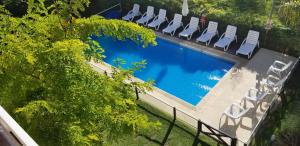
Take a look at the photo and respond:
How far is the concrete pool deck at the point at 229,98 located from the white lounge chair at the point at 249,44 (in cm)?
35

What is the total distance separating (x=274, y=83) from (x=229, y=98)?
6.30 feet

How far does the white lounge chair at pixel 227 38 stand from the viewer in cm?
1742

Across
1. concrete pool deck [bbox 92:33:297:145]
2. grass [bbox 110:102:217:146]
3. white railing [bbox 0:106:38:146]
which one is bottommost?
grass [bbox 110:102:217:146]

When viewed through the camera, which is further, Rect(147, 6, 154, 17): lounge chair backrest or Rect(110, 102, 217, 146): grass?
Rect(147, 6, 154, 17): lounge chair backrest

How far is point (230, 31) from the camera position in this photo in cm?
1775

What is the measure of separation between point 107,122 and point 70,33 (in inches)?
99.5

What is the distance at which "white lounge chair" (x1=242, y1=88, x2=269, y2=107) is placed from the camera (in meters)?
13.1

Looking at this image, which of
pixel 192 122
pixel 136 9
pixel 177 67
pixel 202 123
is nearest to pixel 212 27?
pixel 177 67

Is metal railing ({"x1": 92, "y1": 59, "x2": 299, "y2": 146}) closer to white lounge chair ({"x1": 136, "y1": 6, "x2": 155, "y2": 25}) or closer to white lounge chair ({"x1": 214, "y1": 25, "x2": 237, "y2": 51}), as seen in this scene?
white lounge chair ({"x1": 214, "y1": 25, "x2": 237, "y2": 51})

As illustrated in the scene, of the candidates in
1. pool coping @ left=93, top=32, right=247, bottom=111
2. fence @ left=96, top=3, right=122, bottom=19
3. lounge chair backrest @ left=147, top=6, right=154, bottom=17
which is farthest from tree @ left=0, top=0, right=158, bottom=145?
fence @ left=96, top=3, right=122, bottom=19

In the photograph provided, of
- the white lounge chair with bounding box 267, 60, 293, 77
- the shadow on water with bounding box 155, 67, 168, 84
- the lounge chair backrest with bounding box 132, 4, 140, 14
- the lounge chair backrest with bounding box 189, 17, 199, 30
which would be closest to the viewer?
the white lounge chair with bounding box 267, 60, 293, 77

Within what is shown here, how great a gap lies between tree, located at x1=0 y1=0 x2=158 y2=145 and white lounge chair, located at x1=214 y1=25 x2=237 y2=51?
10.5 m

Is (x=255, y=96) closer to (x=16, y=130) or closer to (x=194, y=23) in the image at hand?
(x=194, y=23)

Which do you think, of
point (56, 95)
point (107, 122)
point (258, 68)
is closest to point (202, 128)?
point (258, 68)
